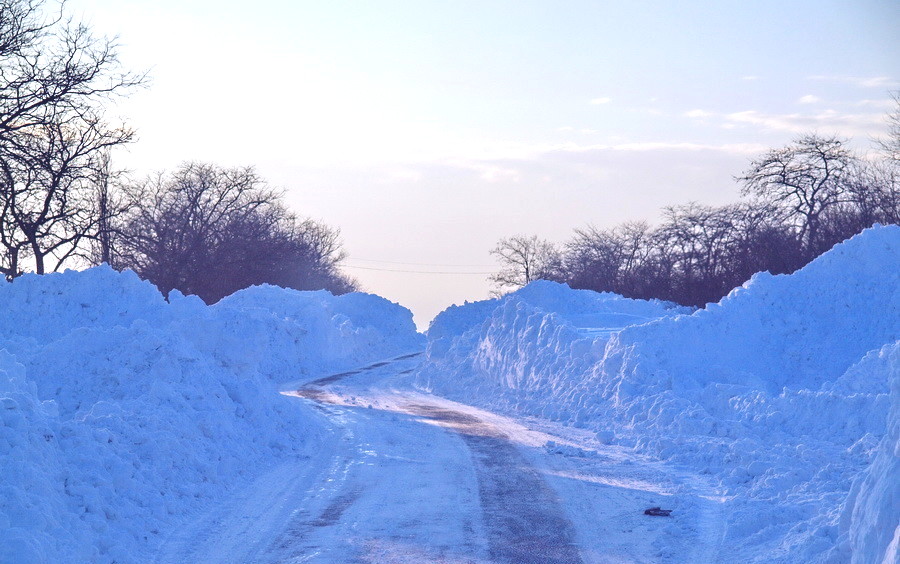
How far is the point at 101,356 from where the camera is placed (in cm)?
1266

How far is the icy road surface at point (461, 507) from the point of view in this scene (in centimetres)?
757

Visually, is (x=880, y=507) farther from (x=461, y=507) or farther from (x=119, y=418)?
(x=119, y=418)

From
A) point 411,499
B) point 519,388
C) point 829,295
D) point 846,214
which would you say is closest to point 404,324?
point 846,214

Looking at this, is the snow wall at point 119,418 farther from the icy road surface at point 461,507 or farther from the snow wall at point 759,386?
the snow wall at point 759,386

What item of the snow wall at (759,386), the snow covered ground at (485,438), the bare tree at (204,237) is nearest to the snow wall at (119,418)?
the snow covered ground at (485,438)

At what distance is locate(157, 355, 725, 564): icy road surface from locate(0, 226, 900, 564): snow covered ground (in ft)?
0.14

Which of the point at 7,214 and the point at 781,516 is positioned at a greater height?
the point at 7,214

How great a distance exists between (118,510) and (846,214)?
127 ft

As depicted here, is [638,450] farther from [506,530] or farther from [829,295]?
[829,295]

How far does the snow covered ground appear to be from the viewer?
7395 millimetres

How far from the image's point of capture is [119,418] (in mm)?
9750

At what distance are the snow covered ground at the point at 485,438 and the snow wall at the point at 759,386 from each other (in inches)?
1.6

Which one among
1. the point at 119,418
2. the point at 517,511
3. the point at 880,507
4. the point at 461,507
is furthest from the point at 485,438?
the point at 880,507

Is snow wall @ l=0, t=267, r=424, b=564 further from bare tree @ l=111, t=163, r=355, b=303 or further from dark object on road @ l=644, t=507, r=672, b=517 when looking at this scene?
bare tree @ l=111, t=163, r=355, b=303
